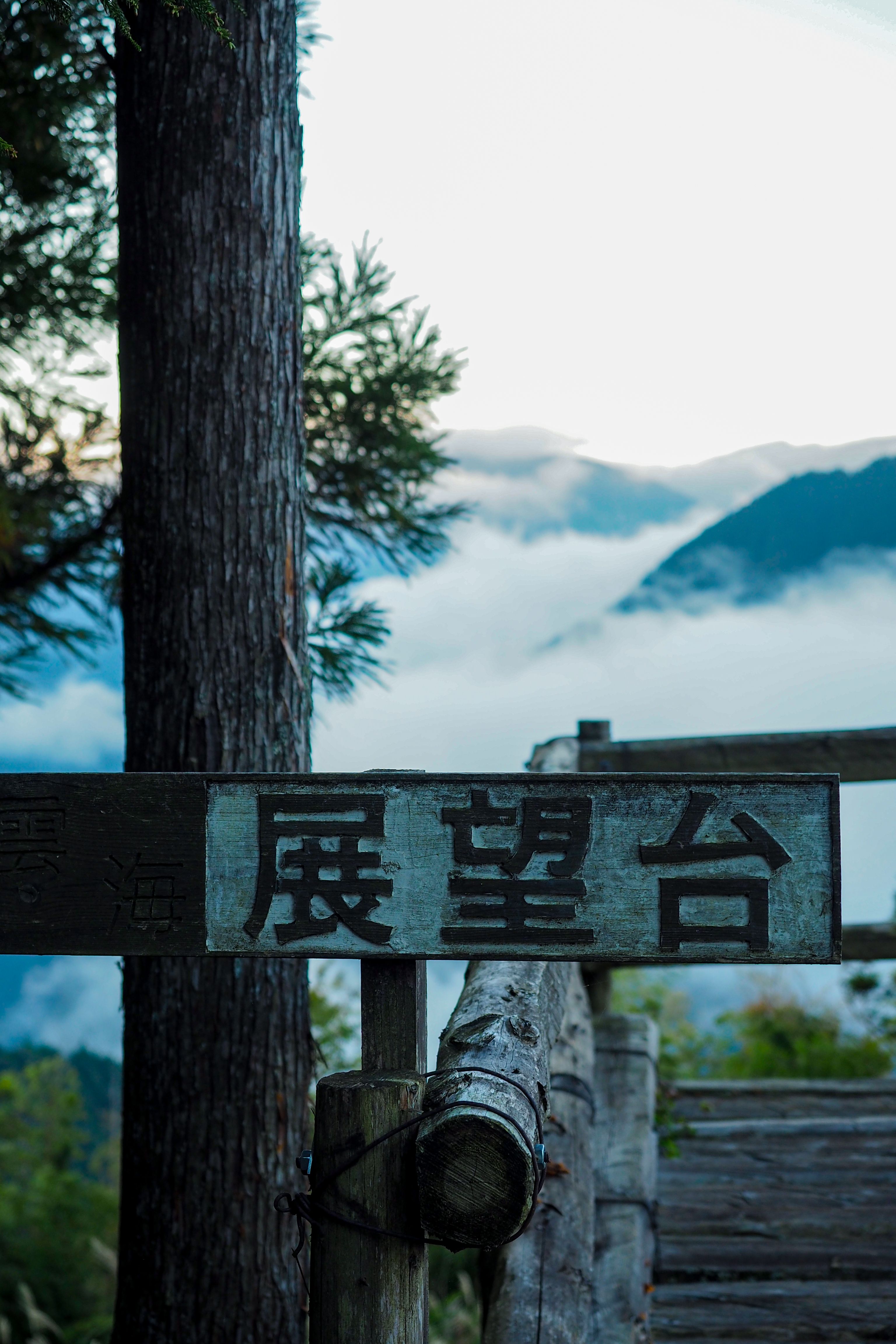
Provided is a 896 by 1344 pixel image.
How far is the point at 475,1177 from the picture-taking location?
1400 millimetres

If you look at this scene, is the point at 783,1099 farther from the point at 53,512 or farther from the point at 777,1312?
the point at 53,512

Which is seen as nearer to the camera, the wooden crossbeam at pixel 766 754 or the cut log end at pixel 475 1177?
the cut log end at pixel 475 1177

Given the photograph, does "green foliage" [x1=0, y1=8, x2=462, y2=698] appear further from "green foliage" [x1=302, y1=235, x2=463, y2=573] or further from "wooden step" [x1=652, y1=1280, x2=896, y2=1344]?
"wooden step" [x1=652, y1=1280, x2=896, y2=1344]

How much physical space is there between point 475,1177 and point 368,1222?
0.21 metres

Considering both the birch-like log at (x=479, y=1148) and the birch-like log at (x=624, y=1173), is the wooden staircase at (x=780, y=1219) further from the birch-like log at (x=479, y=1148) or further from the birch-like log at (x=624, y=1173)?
the birch-like log at (x=479, y=1148)

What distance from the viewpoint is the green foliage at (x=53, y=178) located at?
3.59 meters

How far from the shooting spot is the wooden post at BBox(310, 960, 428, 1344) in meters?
1.49

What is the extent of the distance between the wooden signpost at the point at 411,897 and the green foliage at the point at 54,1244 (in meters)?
4.59

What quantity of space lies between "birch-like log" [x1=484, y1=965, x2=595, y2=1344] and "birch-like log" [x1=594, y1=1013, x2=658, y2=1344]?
7 cm

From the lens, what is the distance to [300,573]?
2832 mm

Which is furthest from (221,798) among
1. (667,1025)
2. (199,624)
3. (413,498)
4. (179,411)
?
(667,1025)

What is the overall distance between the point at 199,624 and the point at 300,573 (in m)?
0.32

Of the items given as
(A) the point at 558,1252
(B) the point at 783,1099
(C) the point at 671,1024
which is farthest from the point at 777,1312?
(C) the point at 671,1024

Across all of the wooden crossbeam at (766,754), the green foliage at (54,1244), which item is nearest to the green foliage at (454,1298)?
the green foliage at (54,1244)
